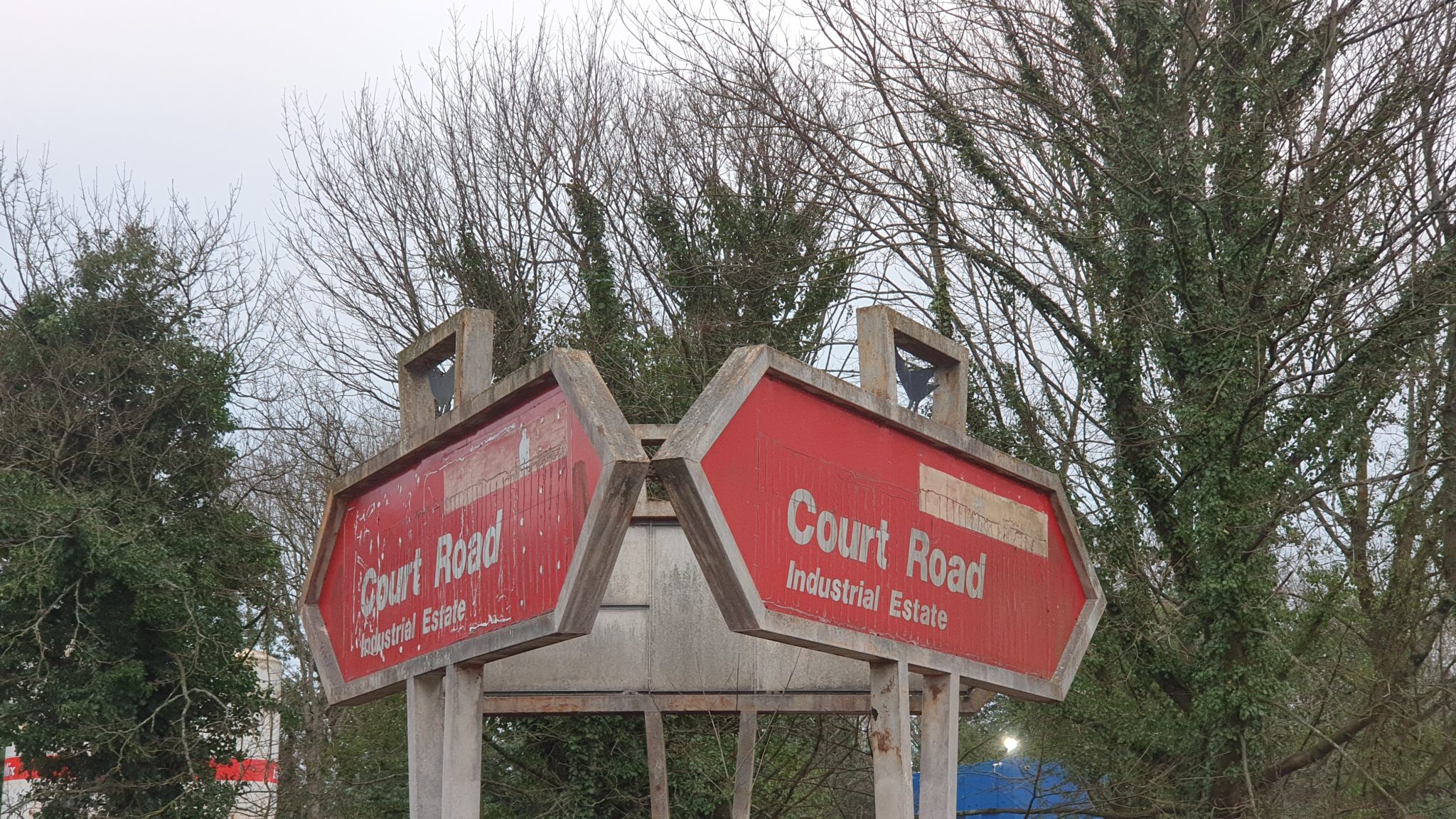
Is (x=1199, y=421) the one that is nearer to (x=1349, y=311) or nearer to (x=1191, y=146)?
(x=1349, y=311)

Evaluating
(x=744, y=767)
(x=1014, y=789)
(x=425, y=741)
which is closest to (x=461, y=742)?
(x=425, y=741)

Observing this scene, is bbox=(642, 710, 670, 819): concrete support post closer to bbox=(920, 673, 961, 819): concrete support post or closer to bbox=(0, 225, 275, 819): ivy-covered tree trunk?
bbox=(920, 673, 961, 819): concrete support post

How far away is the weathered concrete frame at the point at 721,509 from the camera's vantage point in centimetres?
575

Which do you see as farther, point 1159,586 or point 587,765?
point 587,765

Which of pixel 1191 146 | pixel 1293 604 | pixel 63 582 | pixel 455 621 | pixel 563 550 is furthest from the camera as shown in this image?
pixel 63 582

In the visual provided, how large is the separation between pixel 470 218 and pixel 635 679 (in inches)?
595

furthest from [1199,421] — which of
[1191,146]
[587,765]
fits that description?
[587,765]

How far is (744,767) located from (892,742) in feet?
21.3

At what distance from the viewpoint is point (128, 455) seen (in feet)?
65.3

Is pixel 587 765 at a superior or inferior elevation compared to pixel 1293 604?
inferior

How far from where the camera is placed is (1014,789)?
59.9 ft

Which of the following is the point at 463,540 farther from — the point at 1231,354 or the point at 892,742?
the point at 1231,354

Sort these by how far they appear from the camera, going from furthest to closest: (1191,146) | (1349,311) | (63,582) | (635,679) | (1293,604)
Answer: (63,582) < (1293,604) < (1191,146) < (1349,311) < (635,679)

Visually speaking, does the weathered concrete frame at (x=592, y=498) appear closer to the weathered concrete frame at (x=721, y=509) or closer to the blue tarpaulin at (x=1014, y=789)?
the weathered concrete frame at (x=721, y=509)
